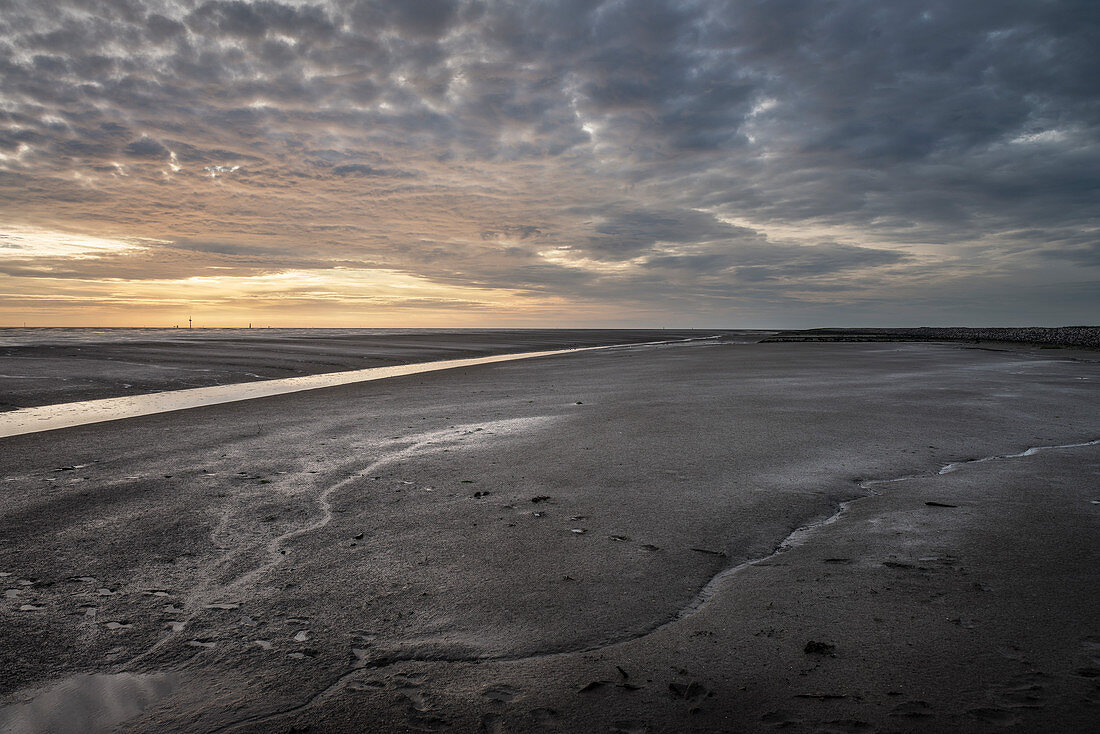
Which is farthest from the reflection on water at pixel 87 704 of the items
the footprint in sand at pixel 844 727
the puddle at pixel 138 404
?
the puddle at pixel 138 404

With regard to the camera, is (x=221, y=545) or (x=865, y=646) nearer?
(x=865, y=646)

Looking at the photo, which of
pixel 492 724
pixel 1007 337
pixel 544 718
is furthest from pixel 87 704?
pixel 1007 337

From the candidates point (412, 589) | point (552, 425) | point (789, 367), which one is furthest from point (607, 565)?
point (789, 367)

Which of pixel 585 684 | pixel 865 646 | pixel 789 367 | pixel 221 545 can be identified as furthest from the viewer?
pixel 789 367

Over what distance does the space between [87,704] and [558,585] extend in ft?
7.95

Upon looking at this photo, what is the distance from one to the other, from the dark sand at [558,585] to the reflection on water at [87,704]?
18 mm

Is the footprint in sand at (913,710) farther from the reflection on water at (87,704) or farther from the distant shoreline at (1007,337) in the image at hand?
the distant shoreline at (1007,337)

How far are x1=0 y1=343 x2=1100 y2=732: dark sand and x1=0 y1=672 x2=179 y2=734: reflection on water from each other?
18 mm

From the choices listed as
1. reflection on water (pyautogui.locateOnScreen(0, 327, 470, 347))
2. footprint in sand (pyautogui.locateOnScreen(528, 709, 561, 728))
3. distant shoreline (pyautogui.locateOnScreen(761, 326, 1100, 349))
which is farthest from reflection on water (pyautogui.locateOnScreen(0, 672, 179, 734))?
distant shoreline (pyautogui.locateOnScreen(761, 326, 1100, 349))

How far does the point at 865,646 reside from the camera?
308 cm

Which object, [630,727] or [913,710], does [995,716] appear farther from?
[630,727]

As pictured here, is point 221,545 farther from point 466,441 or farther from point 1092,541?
point 1092,541

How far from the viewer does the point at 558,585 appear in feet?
12.8

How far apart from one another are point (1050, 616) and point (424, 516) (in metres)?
4.30
